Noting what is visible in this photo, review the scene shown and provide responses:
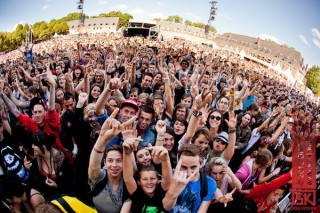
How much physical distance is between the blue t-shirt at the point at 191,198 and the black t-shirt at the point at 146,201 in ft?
0.65

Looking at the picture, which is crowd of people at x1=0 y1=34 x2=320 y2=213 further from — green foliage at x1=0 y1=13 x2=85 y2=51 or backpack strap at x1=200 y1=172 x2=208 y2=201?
green foliage at x1=0 y1=13 x2=85 y2=51

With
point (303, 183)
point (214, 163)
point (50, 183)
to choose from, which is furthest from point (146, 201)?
point (303, 183)

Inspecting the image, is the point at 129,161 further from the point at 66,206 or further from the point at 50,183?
the point at 50,183

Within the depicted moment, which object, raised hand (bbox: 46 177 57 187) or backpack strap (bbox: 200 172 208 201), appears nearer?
backpack strap (bbox: 200 172 208 201)

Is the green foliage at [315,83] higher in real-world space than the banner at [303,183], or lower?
higher

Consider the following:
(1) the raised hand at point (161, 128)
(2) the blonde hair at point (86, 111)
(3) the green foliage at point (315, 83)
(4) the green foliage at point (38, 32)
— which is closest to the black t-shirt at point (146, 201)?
(1) the raised hand at point (161, 128)

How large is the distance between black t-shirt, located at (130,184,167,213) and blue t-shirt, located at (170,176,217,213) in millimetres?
198

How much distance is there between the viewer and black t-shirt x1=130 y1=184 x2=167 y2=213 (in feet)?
6.89

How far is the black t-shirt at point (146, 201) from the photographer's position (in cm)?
210

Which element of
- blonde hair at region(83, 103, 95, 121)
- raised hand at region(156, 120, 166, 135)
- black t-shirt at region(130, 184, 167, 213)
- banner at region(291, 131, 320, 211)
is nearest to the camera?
black t-shirt at region(130, 184, 167, 213)

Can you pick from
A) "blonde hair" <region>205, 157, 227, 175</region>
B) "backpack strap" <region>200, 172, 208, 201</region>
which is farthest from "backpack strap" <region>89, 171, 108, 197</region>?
"blonde hair" <region>205, 157, 227, 175</region>

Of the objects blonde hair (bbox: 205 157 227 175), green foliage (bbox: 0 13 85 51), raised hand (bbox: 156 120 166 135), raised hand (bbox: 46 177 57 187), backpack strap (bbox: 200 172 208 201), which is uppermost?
green foliage (bbox: 0 13 85 51)

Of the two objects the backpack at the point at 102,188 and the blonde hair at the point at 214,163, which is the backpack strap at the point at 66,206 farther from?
the blonde hair at the point at 214,163

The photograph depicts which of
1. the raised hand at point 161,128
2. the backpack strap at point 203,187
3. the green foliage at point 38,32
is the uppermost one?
the green foliage at point 38,32
